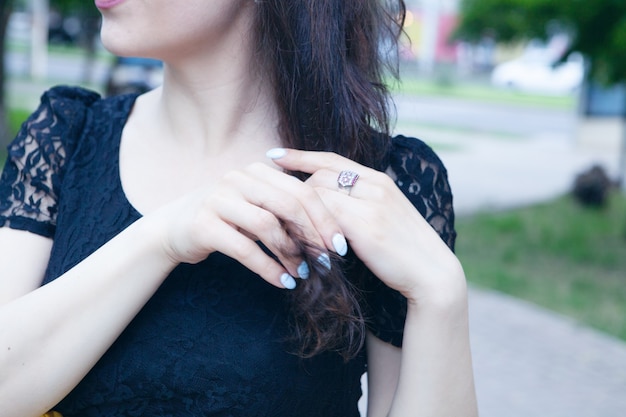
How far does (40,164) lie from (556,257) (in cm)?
713

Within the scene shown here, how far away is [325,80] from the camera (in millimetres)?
1653

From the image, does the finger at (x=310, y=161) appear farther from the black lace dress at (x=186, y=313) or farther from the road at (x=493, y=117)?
the road at (x=493, y=117)

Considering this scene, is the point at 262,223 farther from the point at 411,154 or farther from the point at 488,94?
the point at 488,94

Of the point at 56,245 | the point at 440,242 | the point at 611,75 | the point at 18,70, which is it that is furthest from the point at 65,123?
the point at 18,70

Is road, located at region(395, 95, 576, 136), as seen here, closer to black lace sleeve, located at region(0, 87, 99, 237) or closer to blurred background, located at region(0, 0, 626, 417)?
blurred background, located at region(0, 0, 626, 417)

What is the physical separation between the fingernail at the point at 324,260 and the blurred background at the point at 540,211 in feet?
2.03

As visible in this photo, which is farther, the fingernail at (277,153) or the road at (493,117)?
the road at (493,117)

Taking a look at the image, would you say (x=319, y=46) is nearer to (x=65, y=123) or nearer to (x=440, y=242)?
(x=440, y=242)

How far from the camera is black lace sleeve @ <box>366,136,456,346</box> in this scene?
164 centimetres

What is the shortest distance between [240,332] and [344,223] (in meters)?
0.33

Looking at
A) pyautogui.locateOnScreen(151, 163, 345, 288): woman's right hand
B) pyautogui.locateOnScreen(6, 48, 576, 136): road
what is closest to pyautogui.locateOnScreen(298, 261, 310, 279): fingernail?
pyautogui.locateOnScreen(151, 163, 345, 288): woman's right hand

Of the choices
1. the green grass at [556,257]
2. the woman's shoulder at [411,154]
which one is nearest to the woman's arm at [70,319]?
the woman's shoulder at [411,154]

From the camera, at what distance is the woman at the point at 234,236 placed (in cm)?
142

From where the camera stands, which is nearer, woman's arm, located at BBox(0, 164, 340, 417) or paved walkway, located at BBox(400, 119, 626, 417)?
woman's arm, located at BBox(0, 164, 340, 417)
